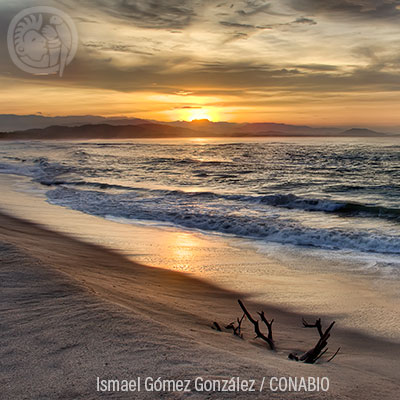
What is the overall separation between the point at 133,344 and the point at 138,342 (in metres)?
0.05

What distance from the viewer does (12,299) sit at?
3.50 m

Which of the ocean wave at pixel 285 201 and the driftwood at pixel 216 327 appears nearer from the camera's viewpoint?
the driftwood at pixel 216 327

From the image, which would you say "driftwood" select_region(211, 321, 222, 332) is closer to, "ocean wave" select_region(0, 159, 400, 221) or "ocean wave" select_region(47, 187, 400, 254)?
"ocean wave" select_region(47, 187, 400, 254)

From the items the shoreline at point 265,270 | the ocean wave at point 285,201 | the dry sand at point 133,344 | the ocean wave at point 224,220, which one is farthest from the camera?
the ocean wave at point 285,201

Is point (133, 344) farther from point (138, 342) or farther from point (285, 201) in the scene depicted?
point (285, 201)

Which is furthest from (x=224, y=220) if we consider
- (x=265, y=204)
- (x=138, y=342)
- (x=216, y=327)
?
(x=138, y=342)

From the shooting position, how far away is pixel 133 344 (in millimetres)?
2758

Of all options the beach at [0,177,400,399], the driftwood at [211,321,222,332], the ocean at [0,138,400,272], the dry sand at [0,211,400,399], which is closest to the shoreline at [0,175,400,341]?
the beach at [0,177,400,399]

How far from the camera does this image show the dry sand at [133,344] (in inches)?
92.6

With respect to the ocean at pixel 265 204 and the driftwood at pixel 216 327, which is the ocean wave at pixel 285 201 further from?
the driftwood at pixel 216 327

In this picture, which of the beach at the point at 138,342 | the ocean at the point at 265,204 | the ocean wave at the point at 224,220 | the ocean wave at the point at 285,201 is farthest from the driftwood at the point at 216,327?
the ocean wave at the point at 285,201

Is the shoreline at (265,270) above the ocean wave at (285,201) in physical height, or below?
below

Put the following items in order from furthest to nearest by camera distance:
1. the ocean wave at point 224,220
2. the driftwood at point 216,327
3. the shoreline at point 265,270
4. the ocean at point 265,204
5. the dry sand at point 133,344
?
the ocean at point 265,204 < the ocean wave at point 224,220 < the shoreline at point 265,270 < the driftwood at point 216,327 < the dry sand at point 133,344

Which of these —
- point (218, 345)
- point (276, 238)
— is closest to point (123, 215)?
point (276, 238)
